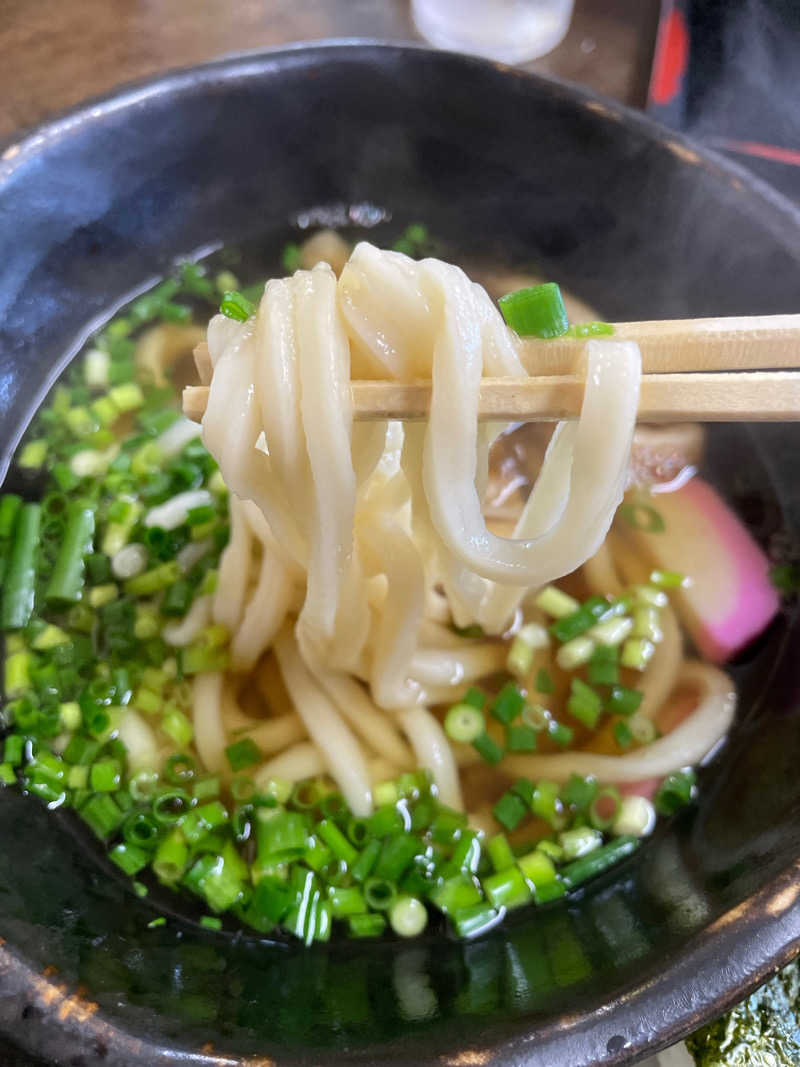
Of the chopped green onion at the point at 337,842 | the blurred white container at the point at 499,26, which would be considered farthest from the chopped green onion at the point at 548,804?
the blurred white container at the point at 499,26

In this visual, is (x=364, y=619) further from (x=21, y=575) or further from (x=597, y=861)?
(x=21, y=575)

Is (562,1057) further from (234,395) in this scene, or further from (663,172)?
(663,172)

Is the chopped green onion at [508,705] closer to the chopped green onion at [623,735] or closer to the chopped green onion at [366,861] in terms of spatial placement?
the chopped green onion at [623,735]

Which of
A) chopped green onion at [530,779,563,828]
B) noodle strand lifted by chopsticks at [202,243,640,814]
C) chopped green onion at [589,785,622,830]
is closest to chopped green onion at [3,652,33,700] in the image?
noodle strand lifted by chopsticks at [202,243,640,814]

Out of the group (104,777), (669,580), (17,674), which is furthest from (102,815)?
(669,580)

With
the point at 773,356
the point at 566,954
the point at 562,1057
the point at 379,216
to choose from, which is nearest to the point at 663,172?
the point at 379,216

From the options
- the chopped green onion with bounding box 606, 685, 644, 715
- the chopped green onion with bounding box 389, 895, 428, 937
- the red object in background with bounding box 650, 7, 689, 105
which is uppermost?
the red object in background with bounding box 650, 7, 689, 105

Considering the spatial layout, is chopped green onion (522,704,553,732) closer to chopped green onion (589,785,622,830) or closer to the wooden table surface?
chopped green onion (589,785,622,830)

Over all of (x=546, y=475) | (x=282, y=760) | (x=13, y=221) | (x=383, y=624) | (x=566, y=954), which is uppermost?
(x=13, y=221)
